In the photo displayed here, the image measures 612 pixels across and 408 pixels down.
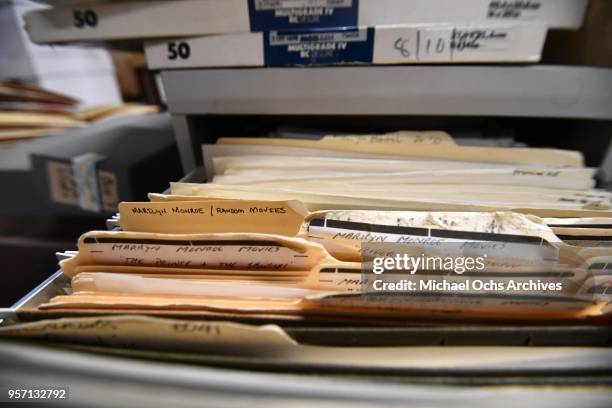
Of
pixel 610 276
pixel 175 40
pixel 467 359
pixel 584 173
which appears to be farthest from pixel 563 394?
pixel 175 40

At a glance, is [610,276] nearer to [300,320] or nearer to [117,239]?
[300,320]

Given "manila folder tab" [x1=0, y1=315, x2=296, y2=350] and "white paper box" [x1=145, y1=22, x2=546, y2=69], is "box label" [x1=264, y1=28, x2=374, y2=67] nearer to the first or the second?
"white paper box" [x1=145, y1=22, x2=546, y2=69]

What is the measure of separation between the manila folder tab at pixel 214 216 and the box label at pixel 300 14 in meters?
0.31

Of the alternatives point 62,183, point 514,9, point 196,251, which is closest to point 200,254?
point 196,251

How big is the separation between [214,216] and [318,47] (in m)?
0.31

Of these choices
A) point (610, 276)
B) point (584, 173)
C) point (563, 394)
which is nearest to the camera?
point (563, 394)

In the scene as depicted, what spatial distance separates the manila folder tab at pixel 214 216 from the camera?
36 cm

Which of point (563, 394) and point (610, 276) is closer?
point (563, 394)

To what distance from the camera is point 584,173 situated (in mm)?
449

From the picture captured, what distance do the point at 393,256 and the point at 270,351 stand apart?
0.51ft

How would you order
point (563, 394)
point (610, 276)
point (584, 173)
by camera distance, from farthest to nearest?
point (584, 173) < point (610, 276) < point (563, 394)

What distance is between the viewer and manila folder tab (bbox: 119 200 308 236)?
0.36 metres

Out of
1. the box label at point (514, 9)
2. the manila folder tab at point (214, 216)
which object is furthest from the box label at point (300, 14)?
the manila folder tab at point (214, 216)

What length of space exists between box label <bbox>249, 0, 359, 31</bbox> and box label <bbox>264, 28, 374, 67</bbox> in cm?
2
